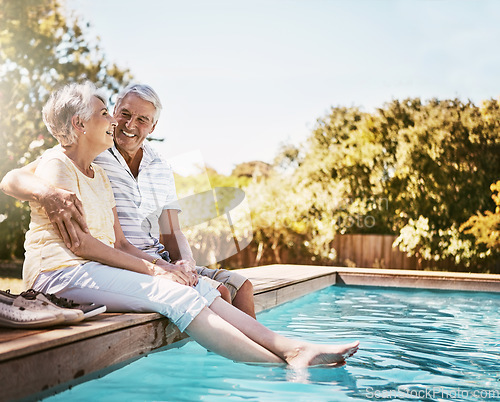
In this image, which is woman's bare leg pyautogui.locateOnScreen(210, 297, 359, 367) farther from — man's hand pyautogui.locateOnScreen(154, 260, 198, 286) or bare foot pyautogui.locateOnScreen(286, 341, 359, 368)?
man's hand pyautogui.locateOnScreen(154, 260, 198, 286)

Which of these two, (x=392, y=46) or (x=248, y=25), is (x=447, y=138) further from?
(x=248, y=25)

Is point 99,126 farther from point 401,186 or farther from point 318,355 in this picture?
point 401,186

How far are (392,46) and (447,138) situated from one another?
7.41 meters

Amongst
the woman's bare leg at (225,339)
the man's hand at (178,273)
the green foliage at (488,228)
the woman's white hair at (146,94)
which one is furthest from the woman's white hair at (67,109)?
the green foliage at (488,228)

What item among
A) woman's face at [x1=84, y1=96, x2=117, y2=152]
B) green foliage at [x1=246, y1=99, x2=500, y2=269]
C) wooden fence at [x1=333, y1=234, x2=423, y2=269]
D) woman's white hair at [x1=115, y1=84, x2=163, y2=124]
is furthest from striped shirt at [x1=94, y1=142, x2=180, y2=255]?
wooden fence at [x1=333, y1=234, x2=423, y2=269]

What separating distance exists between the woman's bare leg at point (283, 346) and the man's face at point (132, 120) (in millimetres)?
1052

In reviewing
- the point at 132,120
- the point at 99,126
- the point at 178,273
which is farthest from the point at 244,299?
the point at 99,126

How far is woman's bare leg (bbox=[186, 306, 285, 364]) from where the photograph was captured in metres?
2.59

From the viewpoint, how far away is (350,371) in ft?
9.64

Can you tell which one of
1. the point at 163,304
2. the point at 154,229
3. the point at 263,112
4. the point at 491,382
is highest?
the point at 263,112

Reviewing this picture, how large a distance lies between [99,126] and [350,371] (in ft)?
5.58

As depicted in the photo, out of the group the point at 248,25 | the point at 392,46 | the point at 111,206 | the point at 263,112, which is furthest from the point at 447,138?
the point at 263,112

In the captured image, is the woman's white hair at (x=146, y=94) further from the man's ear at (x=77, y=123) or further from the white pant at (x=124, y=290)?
the white pant at (x=124, y=290)

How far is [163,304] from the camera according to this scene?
8.77ft
